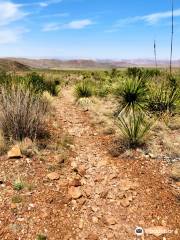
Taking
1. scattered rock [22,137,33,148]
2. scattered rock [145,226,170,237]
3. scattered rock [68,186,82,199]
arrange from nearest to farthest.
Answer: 1. scattered rock [145,226,170,237]
2. scattered rock [68,186,82,199]
3. scattered rock [22,137,33,148]

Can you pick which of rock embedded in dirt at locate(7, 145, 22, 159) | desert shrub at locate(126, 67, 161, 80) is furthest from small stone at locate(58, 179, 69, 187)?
desert shrub at locate(126, 67, 161, 80)

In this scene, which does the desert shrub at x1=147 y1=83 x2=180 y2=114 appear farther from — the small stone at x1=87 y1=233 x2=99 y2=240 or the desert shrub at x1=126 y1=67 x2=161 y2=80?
the small stone at x1=87 y1=233 x2=99 y2=240

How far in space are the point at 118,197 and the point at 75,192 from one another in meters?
0.73

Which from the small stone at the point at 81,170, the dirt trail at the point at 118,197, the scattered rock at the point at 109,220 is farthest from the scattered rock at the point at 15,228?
the small stone at the point at 81,170

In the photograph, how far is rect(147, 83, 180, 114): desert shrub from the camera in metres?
10.7

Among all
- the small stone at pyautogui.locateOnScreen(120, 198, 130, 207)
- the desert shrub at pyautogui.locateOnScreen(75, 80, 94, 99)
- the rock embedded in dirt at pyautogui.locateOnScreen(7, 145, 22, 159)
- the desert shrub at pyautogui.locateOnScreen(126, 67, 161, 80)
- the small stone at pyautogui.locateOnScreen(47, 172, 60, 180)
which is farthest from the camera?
the desert shrub at pyautogui.locateOnScreen(126, 67, 161, 80)

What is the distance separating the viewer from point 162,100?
427 inches

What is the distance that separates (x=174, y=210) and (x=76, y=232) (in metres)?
1.59

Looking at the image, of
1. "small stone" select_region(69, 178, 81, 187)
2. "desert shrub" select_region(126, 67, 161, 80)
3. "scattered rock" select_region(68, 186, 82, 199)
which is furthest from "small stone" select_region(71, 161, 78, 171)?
"desert shrub" select_region(126, 67, 161, 80)

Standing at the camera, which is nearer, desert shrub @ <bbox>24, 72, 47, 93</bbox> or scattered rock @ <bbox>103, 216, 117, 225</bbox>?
scattered rock @ <bbox>103, 216, 117, 225</bbox>

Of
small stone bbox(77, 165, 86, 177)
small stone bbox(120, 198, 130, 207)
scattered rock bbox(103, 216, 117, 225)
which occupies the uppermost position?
small stone bbox(77, 165, 86, 177)

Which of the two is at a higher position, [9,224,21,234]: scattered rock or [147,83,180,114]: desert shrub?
[147,83,180,114]: desert shrub

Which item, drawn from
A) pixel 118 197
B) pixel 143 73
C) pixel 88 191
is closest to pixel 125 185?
pixel 118 197

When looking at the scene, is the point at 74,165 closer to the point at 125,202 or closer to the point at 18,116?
the point at 125,202
